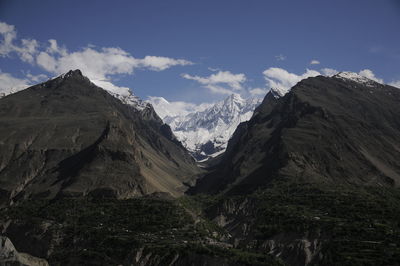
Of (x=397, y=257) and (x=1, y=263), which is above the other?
(x=397, y=257)

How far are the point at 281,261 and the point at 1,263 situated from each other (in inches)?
4582

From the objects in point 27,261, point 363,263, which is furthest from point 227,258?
point 27,261

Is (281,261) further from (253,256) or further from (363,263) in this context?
(363,263)

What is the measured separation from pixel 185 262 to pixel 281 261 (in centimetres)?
3096

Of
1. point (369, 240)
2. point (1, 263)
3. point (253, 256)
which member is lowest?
point (1, 263)

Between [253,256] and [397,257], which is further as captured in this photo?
[253,256]

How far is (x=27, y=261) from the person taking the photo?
106375mm

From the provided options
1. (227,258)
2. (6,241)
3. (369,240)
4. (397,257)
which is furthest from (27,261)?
(369,240)

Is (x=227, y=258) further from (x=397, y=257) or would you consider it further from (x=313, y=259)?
(x=397, y=257)

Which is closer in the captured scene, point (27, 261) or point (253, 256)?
point (27, 261)

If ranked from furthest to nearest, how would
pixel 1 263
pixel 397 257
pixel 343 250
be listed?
1. pixel 343 250
2. pixel 397 257
3. pixel 1 263

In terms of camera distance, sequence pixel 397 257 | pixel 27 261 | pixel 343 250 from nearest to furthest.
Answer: pixel 27 261, pixel 397 257, pixel 343 250

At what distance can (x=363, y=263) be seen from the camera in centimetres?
17650

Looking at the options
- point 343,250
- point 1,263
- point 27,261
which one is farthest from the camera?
point 343,250
